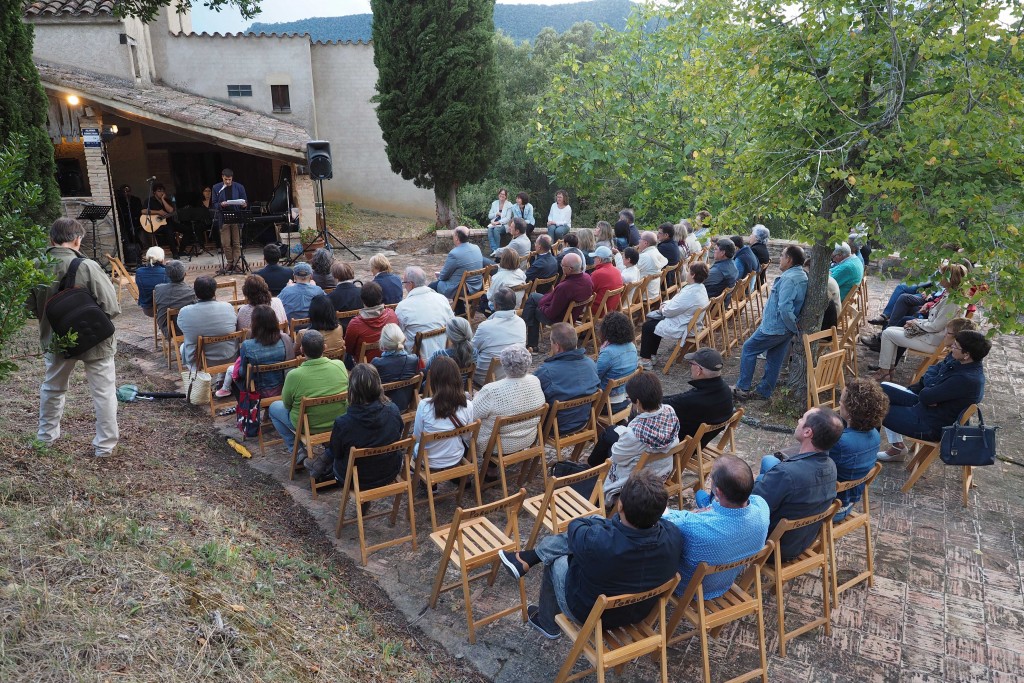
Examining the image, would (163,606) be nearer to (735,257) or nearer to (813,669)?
(813,669)

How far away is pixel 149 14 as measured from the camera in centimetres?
714

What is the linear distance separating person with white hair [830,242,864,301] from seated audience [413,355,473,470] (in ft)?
16.9

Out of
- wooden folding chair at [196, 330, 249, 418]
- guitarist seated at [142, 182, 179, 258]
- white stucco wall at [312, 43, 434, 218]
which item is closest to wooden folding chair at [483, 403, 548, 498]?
wooden folding chair at [196, 330, 249, 418]

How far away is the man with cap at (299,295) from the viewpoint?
23.6ft

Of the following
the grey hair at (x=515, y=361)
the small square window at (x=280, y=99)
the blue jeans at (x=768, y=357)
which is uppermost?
the small square window at (x=280, y=99)

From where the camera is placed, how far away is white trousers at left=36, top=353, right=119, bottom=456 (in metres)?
4.94

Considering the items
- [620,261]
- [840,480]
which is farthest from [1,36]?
[840,480]

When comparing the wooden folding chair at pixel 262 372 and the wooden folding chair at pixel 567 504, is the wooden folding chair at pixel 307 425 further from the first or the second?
the wooden folding chair at pixel 567 504

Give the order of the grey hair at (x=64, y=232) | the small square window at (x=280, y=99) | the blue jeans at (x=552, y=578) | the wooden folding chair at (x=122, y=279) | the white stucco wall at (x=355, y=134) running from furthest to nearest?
the white stucco wall at (x=355, y=134) < the small square window at (x=280, y=99) < the wooden folding chair at (x=122, y=279) < the grey hair at (x=64, y=232) < the blue jeans at (x=552, y=578)

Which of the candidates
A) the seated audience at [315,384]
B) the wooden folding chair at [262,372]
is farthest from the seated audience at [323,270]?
the seated audience at [315,384]

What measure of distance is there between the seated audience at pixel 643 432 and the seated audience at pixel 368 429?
136 centimetres

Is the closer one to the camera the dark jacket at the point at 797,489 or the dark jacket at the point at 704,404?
the dark jacket at the point at 797,489

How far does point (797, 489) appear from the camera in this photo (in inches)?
147

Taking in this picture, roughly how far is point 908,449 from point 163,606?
18.7 ft
